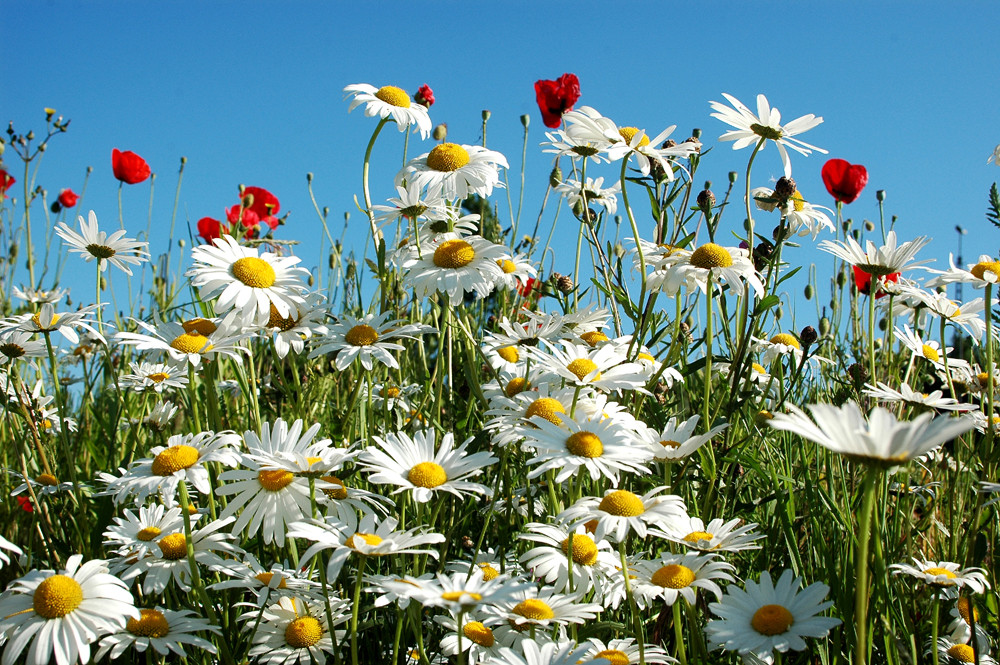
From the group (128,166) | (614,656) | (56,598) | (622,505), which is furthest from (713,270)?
(128,166)

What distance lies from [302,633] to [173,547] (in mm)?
321

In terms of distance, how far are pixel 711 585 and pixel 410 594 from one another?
1.80 feet

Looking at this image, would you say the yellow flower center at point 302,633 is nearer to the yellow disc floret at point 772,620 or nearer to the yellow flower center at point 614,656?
the yellow flower center at point 614,656

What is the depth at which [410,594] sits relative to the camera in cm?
106

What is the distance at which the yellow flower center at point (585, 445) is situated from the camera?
4.40ft

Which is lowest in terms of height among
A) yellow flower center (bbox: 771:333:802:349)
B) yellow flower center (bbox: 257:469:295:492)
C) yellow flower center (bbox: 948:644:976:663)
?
yellow flower center (bbox: 948:644:976:663)

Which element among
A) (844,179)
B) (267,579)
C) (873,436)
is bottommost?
(267,579)

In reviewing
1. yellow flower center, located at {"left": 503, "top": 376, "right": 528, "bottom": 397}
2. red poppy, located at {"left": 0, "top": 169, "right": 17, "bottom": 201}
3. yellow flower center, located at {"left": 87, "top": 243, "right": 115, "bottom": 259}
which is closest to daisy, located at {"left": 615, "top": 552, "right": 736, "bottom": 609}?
yellow flower center, located at {"left": 503, "top": 376, "right": 528, "bottom": 397}

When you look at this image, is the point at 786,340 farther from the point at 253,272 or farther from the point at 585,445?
the point at 253,272

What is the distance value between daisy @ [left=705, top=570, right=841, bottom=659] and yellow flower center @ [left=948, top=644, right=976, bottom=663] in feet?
1.48

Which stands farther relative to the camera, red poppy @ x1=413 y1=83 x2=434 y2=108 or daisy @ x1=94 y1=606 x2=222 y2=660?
red poppy @ x1=413 y1=83 x2=434 y2=108

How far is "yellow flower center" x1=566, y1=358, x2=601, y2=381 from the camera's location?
5.17ft

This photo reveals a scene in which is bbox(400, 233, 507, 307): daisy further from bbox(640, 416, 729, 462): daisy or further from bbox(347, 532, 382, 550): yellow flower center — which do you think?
bbox(347, 532, 382, 550): yellow flower center

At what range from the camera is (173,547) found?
1514 millimetres
